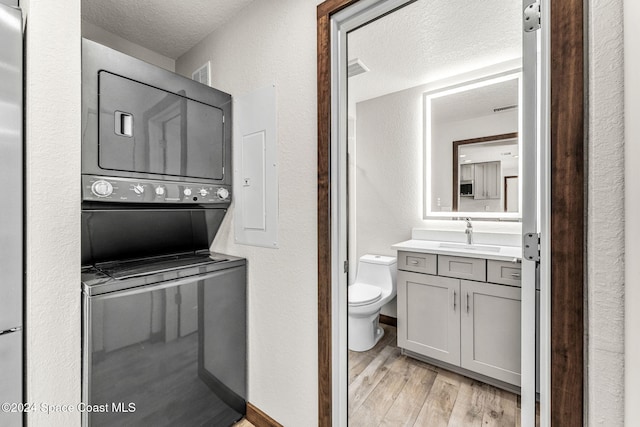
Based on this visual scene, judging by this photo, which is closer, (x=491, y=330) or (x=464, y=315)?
(x=491, y=330)

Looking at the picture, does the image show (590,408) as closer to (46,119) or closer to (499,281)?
(499,281)

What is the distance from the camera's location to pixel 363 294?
2.44 metres

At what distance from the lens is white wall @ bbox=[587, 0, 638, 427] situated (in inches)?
27.7

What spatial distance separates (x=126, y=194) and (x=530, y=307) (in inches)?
69.3

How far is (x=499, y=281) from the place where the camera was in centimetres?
184

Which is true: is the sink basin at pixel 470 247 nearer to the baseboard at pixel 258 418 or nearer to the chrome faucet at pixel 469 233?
the chrome faucet at pixel 469 233

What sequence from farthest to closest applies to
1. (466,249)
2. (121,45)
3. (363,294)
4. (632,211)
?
1. (363,294)
2. (466,249)
3. (121,45)
4. (632,211)

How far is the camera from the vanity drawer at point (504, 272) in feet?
5.88

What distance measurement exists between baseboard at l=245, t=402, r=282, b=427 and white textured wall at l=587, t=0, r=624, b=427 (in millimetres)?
1479

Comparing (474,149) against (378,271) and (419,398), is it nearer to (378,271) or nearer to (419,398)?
(378,271)

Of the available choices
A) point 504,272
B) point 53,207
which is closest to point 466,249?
point 504,272

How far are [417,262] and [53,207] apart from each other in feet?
7.20

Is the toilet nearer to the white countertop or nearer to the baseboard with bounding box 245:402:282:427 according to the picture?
the white countertop

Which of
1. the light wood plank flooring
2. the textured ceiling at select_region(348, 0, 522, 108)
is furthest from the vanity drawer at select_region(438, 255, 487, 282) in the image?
the textured ceiling at select_region(348, 0, 522, 108)
